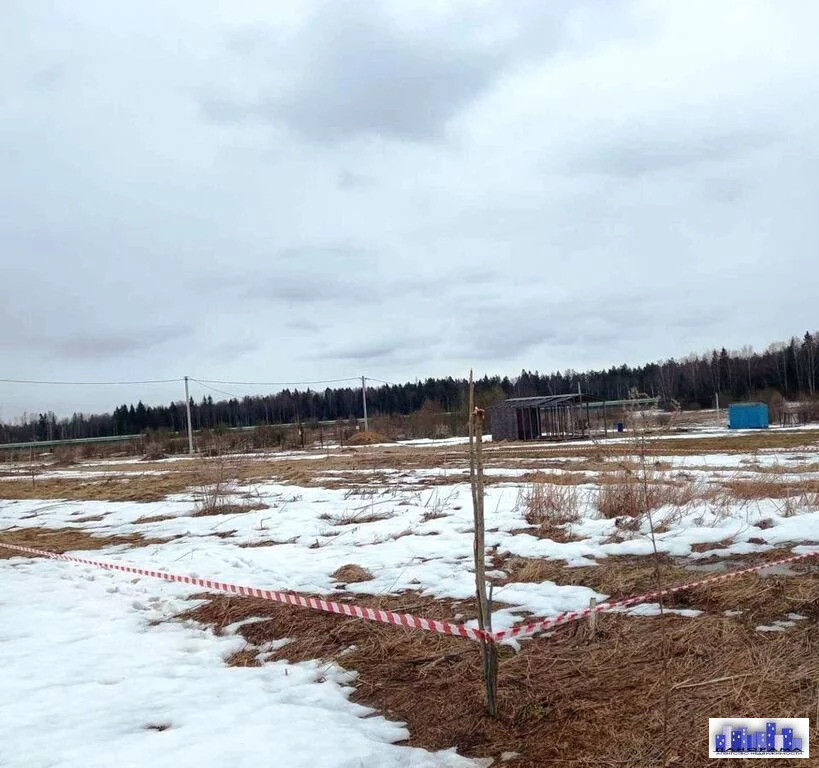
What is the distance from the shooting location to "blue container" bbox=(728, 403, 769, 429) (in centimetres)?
4850

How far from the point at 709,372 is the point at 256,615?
115981 millimetres

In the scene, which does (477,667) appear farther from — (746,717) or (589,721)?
(746,717)

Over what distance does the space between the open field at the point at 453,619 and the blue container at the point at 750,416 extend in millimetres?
38173

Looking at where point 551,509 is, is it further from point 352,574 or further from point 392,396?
point 392,396

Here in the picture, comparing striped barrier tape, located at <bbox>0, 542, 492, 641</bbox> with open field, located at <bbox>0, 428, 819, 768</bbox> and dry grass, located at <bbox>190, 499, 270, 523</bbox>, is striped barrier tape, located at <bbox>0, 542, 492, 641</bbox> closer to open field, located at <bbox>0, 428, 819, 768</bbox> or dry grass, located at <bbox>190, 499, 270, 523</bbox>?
open field, located at <bbox>0, 428, 819, 768</bbox>

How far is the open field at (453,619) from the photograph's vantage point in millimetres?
4258

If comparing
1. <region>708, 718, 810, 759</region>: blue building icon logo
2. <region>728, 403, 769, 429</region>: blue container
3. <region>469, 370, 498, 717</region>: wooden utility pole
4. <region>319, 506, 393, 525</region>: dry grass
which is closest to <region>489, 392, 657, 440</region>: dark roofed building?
<region>728, 403, 769, 429</region>: blue container

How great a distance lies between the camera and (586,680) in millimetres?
4887

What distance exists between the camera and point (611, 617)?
612cm

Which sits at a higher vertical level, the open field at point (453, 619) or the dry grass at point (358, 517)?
the open field at point (453, 619)

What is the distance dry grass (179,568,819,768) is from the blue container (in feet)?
152

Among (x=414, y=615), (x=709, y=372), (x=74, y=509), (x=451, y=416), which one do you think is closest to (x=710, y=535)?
(x=414, y=615)

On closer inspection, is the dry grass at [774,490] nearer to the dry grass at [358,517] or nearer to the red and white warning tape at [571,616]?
the red and white warning tape at [571,616]

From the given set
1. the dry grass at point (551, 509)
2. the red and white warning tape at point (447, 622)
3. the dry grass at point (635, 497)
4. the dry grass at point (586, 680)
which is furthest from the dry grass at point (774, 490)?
the dry grass at point (586, 680)
